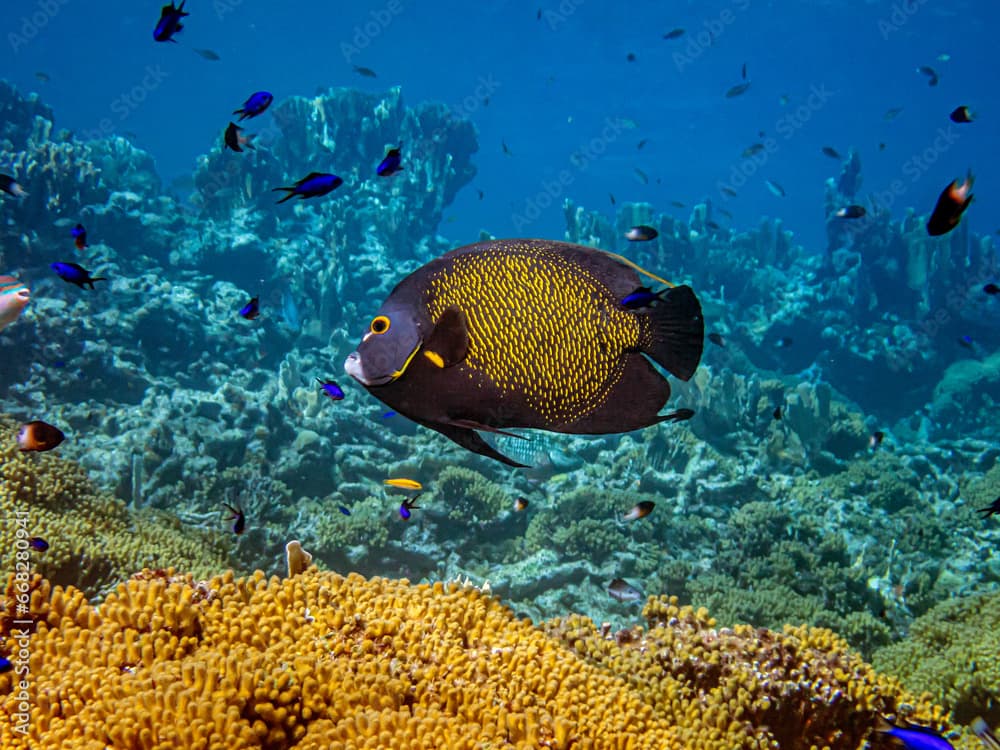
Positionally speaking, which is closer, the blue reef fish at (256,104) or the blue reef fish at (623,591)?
the blue reef fish at (623,591)

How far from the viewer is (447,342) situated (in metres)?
1.15

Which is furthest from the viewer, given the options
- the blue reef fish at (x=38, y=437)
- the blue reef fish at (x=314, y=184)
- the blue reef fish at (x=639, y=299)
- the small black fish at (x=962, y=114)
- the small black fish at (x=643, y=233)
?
the small black fish at (x=643, y=233)

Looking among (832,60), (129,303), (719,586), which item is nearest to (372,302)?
(129,303)

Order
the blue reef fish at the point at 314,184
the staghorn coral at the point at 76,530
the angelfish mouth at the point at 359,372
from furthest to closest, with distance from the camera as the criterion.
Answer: the blue reef fish at the point at 314,184 < the staghorn coral at the point at 76,530 < the angelfish mouth at the point at 359,372

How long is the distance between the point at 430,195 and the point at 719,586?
18459mm

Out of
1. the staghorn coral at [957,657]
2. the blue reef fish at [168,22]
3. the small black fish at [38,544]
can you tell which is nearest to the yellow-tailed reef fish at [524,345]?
the small black fish at [38,544]

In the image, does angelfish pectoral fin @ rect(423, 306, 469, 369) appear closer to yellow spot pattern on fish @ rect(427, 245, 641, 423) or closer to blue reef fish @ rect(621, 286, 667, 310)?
Result: yellow spot pattern on fish @ rect(427, 245, 641, 423)

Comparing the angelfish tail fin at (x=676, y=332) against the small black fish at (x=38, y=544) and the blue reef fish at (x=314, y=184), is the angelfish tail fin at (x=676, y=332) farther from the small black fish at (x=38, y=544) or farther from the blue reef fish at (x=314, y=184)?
the small black fish at (x=38, y=544)

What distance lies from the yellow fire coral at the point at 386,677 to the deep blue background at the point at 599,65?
3271 cm

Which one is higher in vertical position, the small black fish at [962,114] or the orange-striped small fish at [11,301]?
the small black fish at [962,114]

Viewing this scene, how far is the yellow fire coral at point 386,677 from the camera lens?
1804 millimetres

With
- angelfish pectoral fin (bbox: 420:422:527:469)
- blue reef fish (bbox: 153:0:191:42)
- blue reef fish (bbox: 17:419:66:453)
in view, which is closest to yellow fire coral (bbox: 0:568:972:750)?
angelfish pectoral fin (bbox: 420:422:527:469)

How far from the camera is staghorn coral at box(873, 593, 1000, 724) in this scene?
13.5 ft

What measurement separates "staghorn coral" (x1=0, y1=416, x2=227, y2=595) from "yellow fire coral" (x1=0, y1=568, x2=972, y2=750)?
6.70 feet
